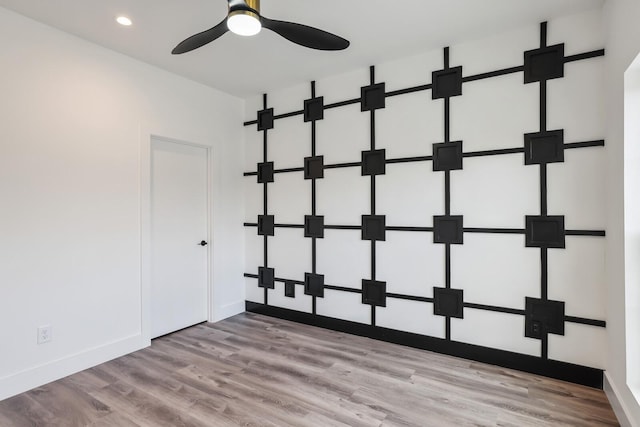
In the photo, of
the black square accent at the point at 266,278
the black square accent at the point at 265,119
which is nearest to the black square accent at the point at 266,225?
the black square accent at the point at 266,278

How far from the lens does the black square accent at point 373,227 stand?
10.8 feet

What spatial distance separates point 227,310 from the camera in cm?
413

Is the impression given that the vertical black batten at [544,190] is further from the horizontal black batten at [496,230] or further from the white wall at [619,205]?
the white wall at [619,205]

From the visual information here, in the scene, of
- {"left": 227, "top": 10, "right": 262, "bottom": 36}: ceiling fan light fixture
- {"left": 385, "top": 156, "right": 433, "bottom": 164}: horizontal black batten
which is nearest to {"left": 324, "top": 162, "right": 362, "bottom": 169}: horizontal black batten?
{"left": 385, "top": 156, "right": 433, "bottom": 164}: horizontal black batten

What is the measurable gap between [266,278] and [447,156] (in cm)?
247

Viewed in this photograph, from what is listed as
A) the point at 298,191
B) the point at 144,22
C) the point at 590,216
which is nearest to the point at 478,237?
the point at 590,216

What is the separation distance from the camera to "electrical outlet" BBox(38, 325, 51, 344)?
2564mm

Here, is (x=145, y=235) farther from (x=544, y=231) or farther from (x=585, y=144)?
(x=585, y=144)

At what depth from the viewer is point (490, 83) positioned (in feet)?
9.16

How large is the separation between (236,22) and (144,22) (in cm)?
126

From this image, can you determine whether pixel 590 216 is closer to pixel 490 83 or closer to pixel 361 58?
pixel 490 83

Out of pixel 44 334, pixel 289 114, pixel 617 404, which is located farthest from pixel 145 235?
pixel 617 404

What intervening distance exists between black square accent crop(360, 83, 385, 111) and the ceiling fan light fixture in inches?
67.7

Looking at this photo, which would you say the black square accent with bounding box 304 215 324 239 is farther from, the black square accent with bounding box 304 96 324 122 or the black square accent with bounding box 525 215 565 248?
the black square accent with bounding box 525 215 565 248
